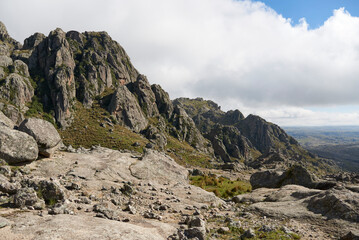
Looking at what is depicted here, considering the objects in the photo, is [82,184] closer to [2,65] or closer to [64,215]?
[64,215]

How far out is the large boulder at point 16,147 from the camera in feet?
71.5

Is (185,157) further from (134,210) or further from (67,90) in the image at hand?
(134,210)

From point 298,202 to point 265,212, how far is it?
4767 millimetres

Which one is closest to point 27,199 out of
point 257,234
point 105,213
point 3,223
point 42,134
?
point 3,223

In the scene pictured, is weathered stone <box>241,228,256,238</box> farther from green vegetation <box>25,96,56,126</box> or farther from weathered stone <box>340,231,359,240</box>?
green vegetation <box>25,96,56,126</box>

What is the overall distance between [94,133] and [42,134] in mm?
105958

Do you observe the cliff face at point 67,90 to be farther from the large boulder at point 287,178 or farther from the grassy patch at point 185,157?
the large boulder at point 287,178

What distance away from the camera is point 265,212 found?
2081cm

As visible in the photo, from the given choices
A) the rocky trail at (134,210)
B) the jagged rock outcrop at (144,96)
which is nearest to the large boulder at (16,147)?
the rocky trail at (134,210)

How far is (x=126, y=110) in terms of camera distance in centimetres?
16062

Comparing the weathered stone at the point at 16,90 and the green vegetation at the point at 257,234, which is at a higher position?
the weathered stone at the point at 16,90

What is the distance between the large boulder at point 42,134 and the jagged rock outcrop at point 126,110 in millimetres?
131091

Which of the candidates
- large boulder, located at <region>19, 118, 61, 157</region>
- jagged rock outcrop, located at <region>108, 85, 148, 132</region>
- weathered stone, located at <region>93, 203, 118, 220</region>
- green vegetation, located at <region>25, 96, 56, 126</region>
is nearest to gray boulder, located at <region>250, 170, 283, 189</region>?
weathered stone, located at <region>93, 203, 118, 220</region>

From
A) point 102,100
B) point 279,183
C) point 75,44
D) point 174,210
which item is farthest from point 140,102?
point 174,210
